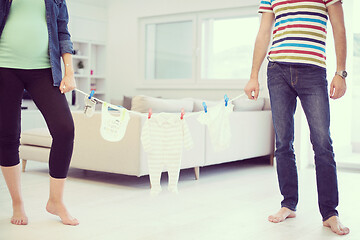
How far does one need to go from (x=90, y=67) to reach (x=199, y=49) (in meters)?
2.16

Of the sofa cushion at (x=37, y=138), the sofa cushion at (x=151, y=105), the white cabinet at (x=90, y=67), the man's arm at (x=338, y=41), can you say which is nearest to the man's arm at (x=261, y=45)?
the man's arm at (x=338, y=41)

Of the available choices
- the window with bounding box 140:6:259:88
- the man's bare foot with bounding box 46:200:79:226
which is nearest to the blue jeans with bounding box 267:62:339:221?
the man's bare foot with bounding box 46:200:79:226

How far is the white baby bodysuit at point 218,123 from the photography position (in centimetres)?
233

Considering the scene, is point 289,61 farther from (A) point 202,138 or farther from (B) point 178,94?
(B) point 178,94

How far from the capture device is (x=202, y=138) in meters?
3.92

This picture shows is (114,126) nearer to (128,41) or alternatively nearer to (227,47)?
(227,47)

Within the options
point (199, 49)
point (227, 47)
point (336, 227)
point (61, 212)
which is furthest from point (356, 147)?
point (61, 212)

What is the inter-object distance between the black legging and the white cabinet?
4.85 meters

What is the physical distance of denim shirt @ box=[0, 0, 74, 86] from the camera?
6.77 feet

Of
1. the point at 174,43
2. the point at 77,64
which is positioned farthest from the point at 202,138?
the point at 77,64

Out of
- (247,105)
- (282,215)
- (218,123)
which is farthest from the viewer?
(247,105)

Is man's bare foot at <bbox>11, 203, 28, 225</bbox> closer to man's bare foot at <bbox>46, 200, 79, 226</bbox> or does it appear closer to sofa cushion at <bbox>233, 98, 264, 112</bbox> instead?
man's bare foot at <bbox>46, 200, 79, 226</bbox>

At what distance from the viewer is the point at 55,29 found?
2172 mm

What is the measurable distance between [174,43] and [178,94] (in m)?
0.72
